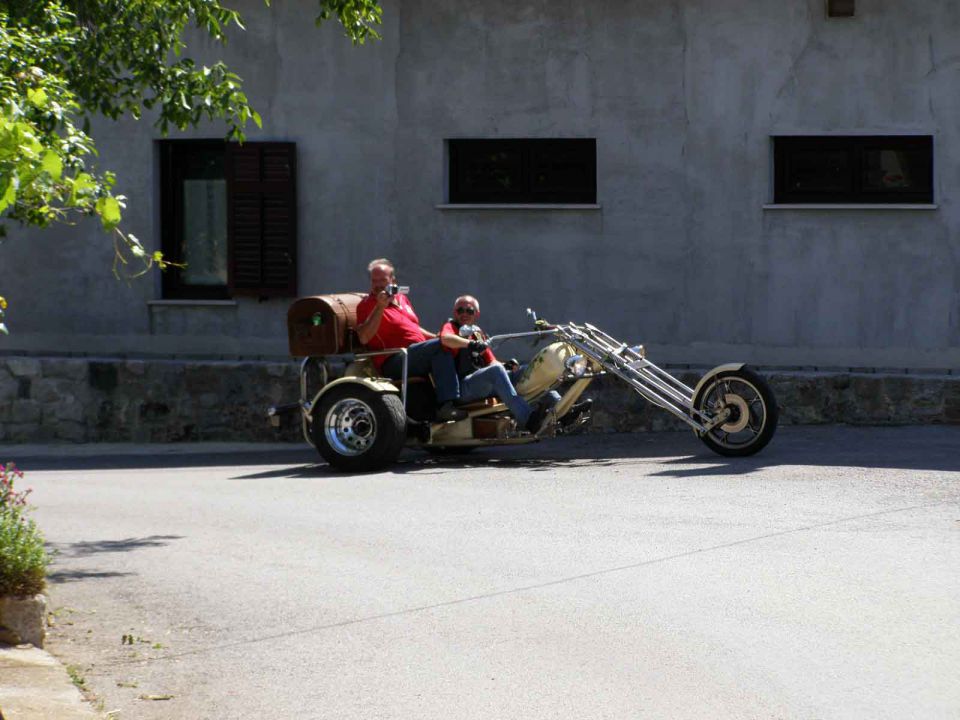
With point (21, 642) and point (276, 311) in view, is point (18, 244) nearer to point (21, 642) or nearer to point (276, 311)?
point (276, 311)

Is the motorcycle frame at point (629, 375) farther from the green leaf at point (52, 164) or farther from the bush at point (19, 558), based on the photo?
the green leaf at point (52, 164)

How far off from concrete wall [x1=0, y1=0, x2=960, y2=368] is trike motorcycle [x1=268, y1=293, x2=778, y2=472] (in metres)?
2.65

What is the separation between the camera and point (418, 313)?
16.1m

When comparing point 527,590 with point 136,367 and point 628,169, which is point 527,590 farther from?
point 136,367

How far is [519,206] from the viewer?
15.7m

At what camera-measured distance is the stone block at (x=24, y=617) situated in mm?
6586

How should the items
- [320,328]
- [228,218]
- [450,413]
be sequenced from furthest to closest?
[228,218]
[320,328]
[450,413]

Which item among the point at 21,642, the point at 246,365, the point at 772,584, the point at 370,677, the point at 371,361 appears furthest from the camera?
the point at 246,365

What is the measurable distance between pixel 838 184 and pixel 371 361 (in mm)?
5000

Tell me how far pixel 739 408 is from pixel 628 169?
409 centimetres

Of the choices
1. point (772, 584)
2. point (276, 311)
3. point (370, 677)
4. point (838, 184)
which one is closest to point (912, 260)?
point (838, 184)

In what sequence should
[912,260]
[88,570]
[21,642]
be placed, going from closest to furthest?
[21,642] < [88,570] < [912,260]

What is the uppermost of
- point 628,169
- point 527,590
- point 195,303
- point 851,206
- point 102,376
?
point 628,169

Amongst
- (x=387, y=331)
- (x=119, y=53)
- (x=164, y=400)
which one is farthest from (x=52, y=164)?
(x=164, y=400)
